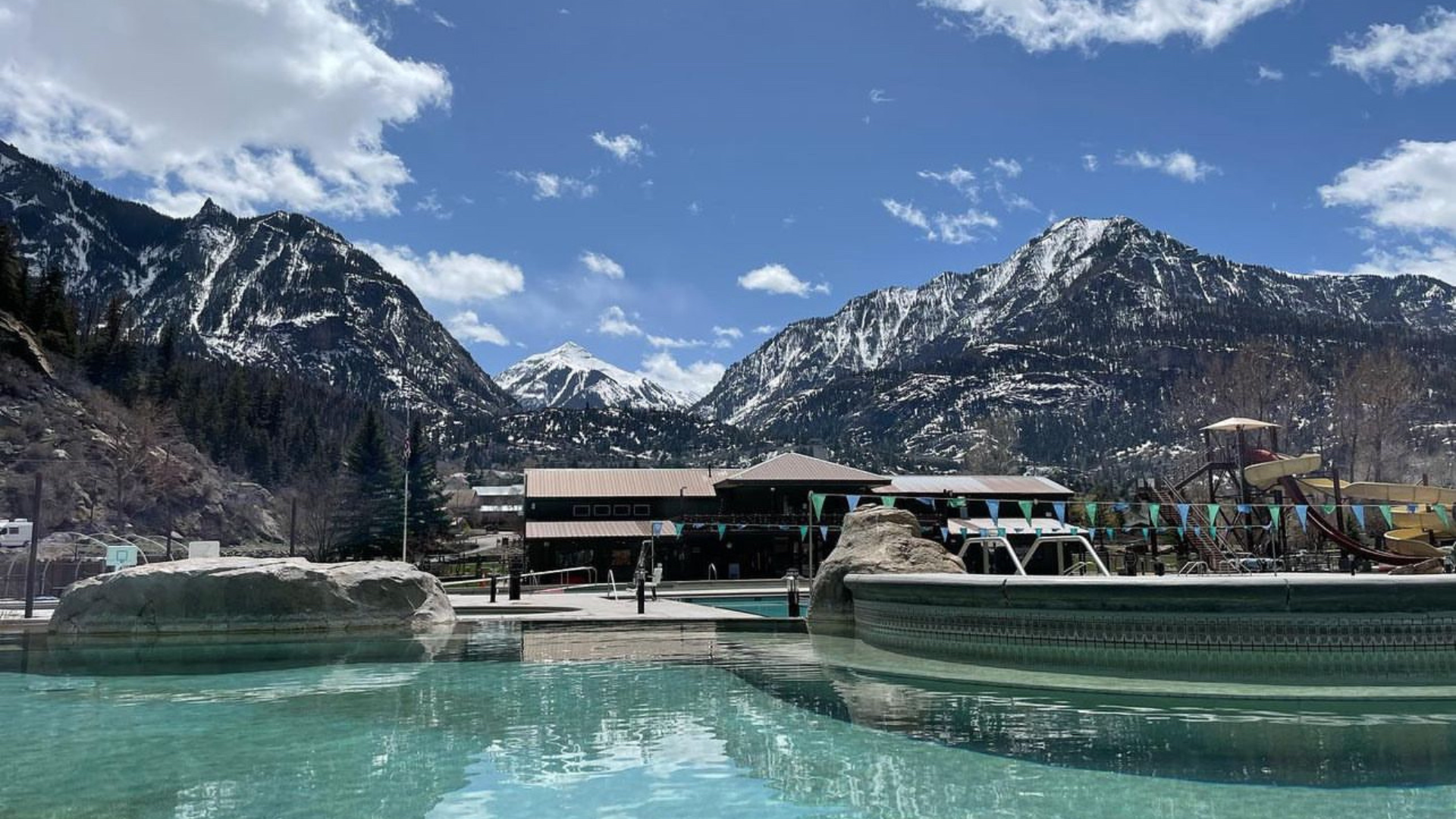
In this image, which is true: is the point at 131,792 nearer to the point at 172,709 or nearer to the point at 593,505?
the point at 172,709

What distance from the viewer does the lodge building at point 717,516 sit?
181 feet

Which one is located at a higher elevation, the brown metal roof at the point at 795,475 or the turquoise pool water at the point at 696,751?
the brown metal roof at the point at 795,475

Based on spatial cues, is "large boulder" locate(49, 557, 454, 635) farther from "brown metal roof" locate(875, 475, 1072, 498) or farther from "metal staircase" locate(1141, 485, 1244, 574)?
"brown metal roof" locate(875, 475, 1072, 498)

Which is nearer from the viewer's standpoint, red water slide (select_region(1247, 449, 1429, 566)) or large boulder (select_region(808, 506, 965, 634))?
large boulder (select_region(808, 506, 965, 634))

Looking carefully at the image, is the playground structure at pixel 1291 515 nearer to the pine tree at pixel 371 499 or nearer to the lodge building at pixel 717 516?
the lodge building at pixel 717 516

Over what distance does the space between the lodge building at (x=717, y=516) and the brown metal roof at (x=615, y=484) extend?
9 centimetres

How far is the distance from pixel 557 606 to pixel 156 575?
34.6 ft

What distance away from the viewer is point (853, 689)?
1348 cm

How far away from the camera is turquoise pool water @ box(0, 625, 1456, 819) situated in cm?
763

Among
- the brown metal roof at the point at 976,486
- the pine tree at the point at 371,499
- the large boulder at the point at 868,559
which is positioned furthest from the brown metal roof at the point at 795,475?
the large boulder at the point at 868,559

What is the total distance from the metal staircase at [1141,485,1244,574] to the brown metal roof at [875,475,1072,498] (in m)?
14.8

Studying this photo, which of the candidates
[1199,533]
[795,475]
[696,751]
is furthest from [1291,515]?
[696,751]

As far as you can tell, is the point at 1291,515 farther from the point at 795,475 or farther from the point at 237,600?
the point at 237,600

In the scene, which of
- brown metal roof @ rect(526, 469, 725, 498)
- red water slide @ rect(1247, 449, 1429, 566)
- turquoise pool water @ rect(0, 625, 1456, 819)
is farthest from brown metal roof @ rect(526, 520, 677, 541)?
turquoise pool water @ rect(0, 625, 1456, 819)
